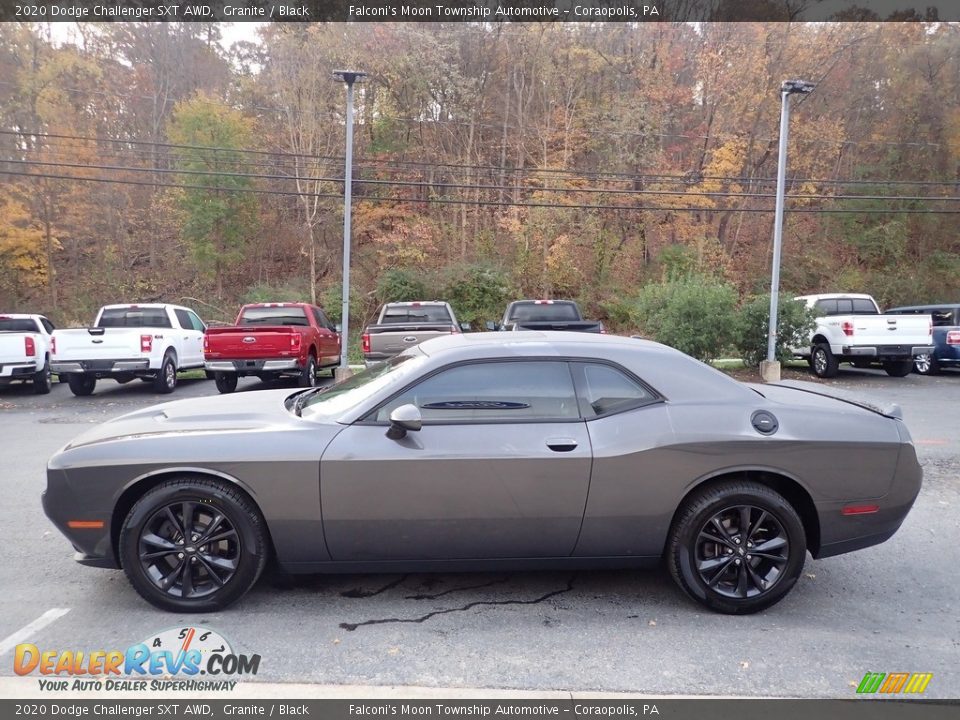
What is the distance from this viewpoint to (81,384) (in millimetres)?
13727

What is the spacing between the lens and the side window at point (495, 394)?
3916 millimetres

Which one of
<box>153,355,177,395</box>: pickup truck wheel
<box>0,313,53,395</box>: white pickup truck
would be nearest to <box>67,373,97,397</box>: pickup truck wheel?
<box>0,313,53,395</box>: white pickup truck

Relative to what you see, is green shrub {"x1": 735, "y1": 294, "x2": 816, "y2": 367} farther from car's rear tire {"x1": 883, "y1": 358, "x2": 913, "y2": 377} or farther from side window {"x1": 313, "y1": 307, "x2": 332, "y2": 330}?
side window {"x1": 313, "y1": 307, "x2": 332, "y2": 330}

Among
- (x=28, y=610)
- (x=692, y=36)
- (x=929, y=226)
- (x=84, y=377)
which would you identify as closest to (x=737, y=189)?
(x=692, y=36)

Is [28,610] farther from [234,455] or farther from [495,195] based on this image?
[495,195]

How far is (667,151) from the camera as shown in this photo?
3048cm

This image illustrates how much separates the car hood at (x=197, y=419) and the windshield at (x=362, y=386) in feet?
0.52

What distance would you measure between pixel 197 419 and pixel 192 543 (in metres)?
0.74

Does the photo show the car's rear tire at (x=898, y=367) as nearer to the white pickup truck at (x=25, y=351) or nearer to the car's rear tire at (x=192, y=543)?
the car's rear tire at (x=192, y=543)

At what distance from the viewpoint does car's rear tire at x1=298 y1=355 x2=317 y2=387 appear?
13.5 meters

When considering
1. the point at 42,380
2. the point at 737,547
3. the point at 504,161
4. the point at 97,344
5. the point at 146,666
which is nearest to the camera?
the point at 146,666

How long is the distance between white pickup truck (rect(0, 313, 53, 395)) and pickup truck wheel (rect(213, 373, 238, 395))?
11.7 feet

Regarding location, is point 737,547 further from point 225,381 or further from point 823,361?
point 823,361

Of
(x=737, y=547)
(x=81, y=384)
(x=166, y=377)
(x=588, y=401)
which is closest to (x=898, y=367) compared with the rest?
(x=737, y=547)
